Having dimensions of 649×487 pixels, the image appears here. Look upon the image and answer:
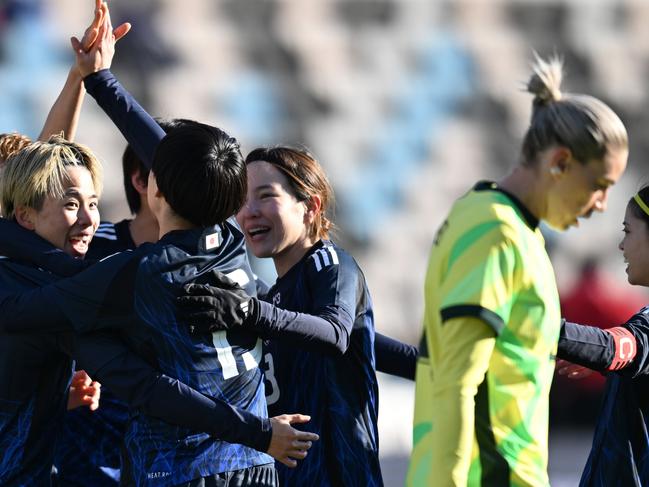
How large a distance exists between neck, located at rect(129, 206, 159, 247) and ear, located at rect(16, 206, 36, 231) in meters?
0.59

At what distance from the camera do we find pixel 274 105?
9.62 meters

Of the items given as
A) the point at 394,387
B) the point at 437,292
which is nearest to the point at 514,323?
the point at 437,292

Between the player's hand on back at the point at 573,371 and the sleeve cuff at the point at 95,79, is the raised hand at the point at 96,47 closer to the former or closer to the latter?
the sleeve cuff at the point at 95,79

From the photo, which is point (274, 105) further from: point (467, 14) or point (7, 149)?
point (7, 149)

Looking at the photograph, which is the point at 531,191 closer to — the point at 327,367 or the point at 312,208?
the point at 327,367

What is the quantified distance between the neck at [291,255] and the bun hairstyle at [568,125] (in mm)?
1163

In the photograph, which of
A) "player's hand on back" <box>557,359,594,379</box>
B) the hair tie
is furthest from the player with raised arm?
the hair tie

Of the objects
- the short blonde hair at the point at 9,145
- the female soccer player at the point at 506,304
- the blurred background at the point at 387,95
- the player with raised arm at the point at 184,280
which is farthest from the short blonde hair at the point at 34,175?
the blurred background at the point at 387,95

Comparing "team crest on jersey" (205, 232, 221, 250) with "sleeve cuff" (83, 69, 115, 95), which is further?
"sleeve cuff" (83, 69, 115, 95)

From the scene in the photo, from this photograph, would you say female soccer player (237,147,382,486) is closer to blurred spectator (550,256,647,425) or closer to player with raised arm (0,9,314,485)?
player with raised arm (0,9,314,485)

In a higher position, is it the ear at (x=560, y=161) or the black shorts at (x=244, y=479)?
the ear at (x=560, y=161)

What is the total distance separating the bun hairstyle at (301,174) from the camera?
3486 mm

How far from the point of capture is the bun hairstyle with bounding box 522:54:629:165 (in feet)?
7.56

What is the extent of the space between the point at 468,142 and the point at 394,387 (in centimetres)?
251
